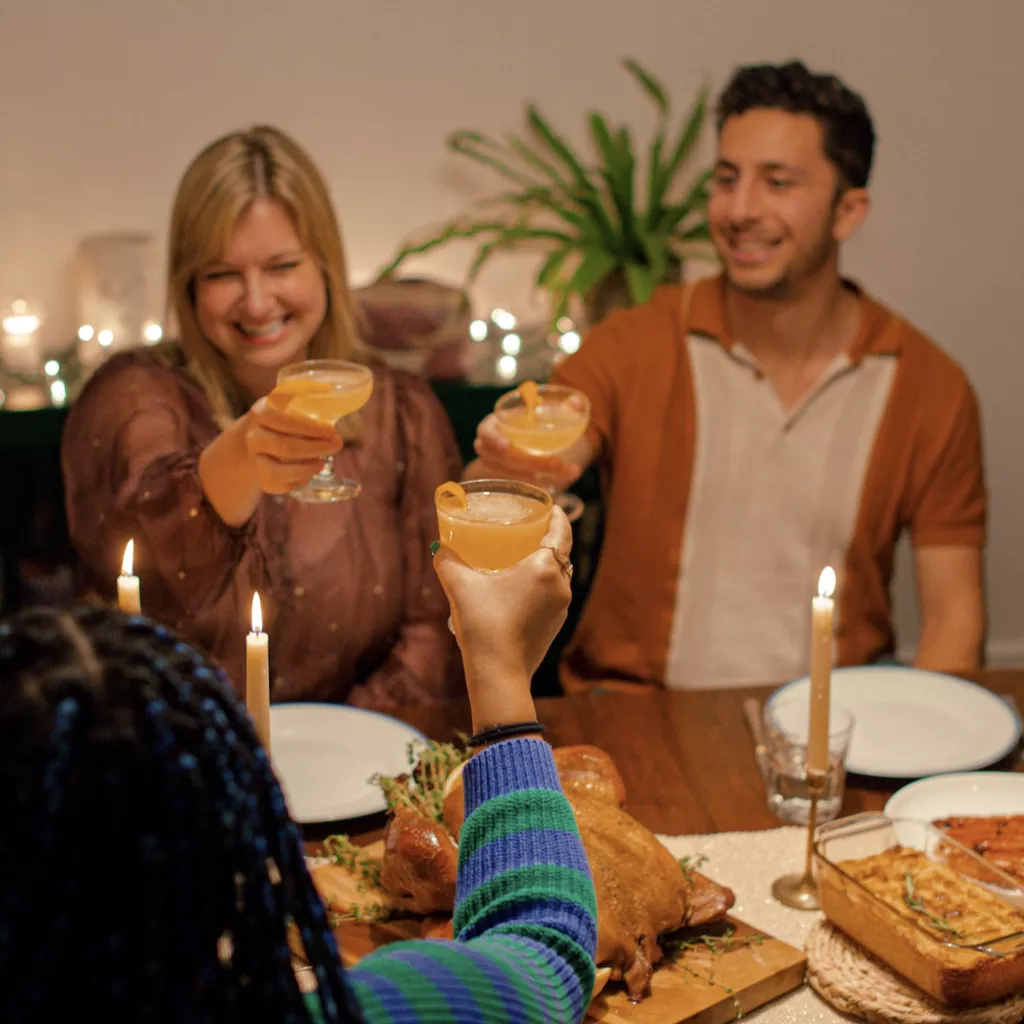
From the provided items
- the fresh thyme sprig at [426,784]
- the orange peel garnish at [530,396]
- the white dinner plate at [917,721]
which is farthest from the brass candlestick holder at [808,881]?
the orange peel garnish at [530,396]

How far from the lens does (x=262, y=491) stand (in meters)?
2.28

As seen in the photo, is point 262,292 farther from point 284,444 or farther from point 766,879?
point 766,879

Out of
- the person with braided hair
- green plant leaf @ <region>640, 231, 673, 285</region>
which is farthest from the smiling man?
the person with braided hair

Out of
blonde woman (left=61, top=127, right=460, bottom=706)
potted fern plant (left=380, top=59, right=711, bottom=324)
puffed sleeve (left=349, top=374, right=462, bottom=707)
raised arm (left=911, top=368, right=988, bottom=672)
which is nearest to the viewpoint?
blonde woman (left=61, top=127, right=460, bottom=706)

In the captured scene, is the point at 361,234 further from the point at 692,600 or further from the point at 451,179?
the point at 692,600

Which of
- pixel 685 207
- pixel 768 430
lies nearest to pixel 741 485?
pixel 768 430

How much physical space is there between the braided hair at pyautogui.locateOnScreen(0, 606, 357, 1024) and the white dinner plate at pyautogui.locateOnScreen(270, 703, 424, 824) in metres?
0.99

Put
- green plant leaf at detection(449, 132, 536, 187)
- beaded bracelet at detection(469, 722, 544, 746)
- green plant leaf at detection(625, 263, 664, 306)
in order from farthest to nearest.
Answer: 1. green plant leaf at detection(449, 132, 536, 187)
2. green plant leaf at detection(625, 263, 664, 306)
3. beaded bracelet at detection(469, 722, 544, 746)

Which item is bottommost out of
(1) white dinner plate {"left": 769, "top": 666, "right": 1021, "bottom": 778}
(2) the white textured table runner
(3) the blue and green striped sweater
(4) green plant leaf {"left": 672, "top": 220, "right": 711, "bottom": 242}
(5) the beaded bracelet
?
(2) the white textured table runner

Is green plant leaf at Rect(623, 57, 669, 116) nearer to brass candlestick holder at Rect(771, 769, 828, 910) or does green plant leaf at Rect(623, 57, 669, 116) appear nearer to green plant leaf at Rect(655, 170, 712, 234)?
green plant leaf at Rect(655, 170, 712, 234)

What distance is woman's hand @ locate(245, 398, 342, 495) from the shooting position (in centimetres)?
194

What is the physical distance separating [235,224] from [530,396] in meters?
0.63

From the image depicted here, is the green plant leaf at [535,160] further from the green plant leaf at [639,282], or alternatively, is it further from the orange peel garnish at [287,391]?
the orange peel garnish at [287,391]

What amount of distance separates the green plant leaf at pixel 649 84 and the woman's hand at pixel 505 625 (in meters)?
2.84
